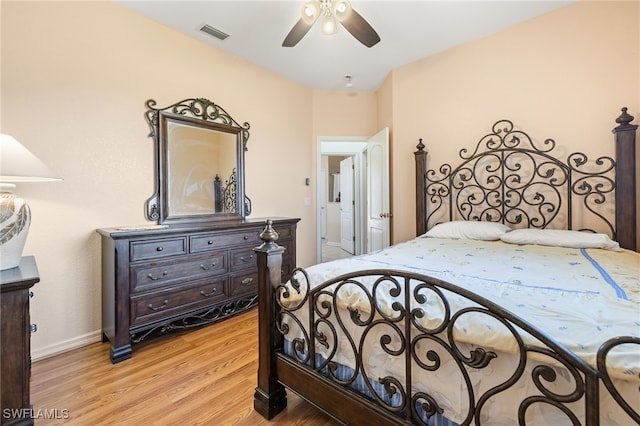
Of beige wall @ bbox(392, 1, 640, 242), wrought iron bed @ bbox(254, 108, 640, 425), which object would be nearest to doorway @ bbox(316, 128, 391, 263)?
beige wall @ bbox(392, 1, 640, 242)

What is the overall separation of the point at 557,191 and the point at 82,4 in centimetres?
423

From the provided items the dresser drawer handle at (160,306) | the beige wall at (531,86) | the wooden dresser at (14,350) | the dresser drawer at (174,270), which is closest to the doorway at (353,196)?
the beige wall at (531,86)

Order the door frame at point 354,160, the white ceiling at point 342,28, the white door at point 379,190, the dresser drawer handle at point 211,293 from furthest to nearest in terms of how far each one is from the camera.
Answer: the door frame at point 354,160
the white door at point 379,190
the dresser drawer handle at point 211,293
the white ceiling at point 342,28

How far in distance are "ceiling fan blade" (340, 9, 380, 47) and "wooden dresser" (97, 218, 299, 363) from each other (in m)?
1.91

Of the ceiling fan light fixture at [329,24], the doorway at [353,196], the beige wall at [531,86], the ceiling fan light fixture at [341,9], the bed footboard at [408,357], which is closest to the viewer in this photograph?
the bed footboard at [408,357]

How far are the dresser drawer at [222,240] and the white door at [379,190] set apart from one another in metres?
1.69

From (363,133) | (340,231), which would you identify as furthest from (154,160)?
(340,231)

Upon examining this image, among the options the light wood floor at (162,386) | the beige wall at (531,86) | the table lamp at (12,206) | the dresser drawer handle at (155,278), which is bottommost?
the light wood floor at (162,386)

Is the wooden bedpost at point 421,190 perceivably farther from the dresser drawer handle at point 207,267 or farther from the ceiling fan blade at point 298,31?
the dresser drawer handle at point 207,267

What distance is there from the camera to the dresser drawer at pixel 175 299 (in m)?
2.22

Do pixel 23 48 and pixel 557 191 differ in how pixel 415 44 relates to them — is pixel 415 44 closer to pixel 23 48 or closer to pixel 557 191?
pixel 557 191

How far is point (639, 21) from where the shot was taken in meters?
2.26

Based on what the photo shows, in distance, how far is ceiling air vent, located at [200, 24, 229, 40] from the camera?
275cm

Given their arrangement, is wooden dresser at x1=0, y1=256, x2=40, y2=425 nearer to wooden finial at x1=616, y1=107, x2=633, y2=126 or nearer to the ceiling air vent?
the ceiling air vent
